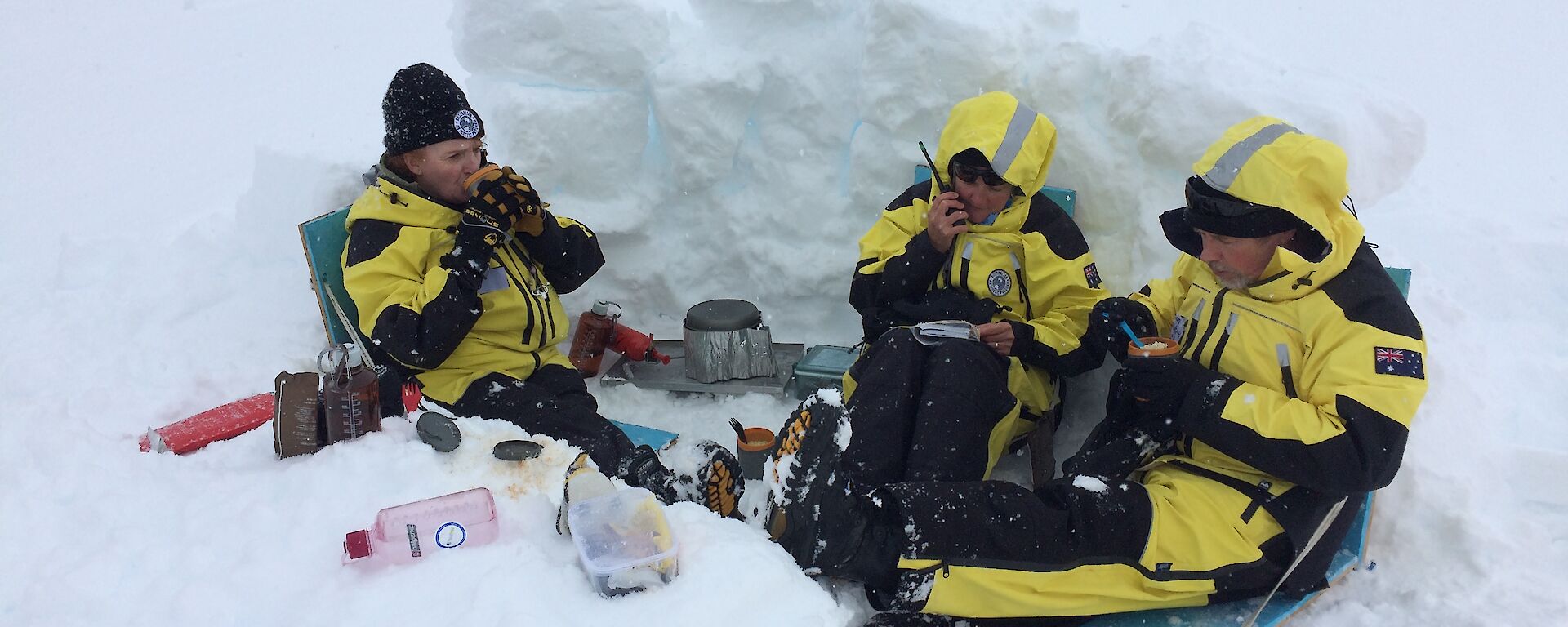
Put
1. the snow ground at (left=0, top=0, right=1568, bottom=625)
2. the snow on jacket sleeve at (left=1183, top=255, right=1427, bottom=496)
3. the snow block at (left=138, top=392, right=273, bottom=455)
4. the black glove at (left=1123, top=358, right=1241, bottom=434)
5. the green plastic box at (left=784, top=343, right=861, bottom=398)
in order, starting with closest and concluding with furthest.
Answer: the snow ground at (left=0, top=0, right=1568, bottom=625), the snow on jacket sleeve at (left=1183, top=255, right=1427, bottom=496), the black glove at (left=1123, top=358, right=1241, bottom=434), the snow block at (left=138, top=392, right=273, bottom=455), the green plastic box at (left=784, top=343, right=861, bottom=398)

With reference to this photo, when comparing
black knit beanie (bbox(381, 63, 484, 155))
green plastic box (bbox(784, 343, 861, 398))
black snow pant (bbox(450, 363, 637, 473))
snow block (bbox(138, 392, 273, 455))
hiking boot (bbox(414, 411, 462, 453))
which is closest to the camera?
hiking boot (bbox(414, 411, 462, 453))

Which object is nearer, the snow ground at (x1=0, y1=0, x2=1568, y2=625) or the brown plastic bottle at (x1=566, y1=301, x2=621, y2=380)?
the snow ground at (x1=0, y1=0, x2=1568, y2=625)

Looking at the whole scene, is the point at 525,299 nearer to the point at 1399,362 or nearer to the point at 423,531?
the point at 423,531

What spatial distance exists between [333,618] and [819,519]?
100 centimetres

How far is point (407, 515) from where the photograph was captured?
1.81 metres

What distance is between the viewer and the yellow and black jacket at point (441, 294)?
9.14 feet

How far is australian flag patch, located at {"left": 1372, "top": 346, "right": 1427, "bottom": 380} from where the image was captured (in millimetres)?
2053

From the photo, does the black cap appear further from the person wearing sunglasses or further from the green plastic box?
the green plastic box

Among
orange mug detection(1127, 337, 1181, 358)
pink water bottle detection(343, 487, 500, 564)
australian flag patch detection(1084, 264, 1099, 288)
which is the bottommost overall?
pink water bottle detection(343, 487, 500, 564)

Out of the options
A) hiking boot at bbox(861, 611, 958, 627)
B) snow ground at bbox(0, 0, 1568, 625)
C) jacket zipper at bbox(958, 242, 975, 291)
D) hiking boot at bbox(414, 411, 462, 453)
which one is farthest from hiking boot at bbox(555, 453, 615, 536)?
jacket zipper at bbox(958, 242, 975, 291)

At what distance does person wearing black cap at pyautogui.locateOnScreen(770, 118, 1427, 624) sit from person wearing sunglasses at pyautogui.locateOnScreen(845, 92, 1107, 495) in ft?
1.20

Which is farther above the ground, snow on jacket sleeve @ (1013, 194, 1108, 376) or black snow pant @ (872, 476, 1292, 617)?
snow on jacket sleeve @ (1013, 194, 1108, 376)

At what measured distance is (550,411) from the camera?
291cm

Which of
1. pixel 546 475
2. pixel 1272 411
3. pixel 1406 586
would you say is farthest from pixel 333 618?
pixel 1406 586
